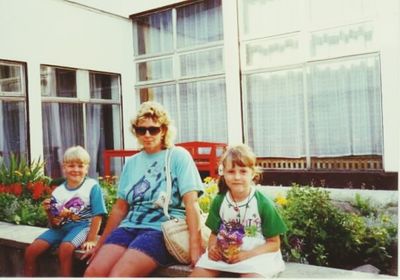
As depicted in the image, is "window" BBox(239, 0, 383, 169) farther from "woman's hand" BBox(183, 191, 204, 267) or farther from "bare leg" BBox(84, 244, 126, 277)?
"bare leg" BBox(84, 244, 126, 277)

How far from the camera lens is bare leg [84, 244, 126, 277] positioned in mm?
2053

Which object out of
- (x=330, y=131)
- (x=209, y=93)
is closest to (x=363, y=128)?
(x=330, y=131)

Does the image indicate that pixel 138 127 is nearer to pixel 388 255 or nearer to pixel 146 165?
pixel 146 165

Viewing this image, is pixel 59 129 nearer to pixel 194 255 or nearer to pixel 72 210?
A: pixel 72 210

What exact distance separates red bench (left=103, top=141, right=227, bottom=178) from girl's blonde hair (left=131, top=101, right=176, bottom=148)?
195 cm

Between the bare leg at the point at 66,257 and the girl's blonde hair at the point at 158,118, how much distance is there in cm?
75

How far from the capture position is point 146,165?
7.41ft

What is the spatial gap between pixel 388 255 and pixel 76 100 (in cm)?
396

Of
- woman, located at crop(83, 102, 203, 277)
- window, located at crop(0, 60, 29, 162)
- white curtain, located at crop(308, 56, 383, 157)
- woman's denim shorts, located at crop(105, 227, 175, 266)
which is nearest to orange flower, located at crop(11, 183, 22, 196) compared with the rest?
window, located at crop(0, 60, 29, 162)

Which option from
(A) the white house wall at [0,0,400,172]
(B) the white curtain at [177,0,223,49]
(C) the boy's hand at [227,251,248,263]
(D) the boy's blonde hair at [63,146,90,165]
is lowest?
(C) the boy's hand at [227,251,248,263]

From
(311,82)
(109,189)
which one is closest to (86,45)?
(109,189)

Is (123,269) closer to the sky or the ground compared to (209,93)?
closer to the ground

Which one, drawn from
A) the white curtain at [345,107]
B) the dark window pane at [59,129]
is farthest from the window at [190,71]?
the white curtain at [345,107]

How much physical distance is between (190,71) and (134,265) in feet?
12.6
